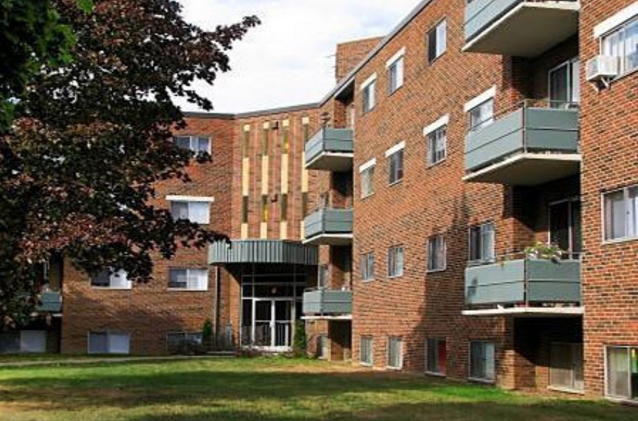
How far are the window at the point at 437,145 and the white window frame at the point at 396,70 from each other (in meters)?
3.83

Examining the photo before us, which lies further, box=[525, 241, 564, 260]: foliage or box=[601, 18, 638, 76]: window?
box=[525, 241, 564, 260]: foliage

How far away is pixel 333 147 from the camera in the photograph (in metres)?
39.0

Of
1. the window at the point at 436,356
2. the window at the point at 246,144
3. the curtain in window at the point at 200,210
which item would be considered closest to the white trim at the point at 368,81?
the window at the point at 436,356

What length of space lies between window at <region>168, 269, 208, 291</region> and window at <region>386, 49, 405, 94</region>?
1904 centimetres

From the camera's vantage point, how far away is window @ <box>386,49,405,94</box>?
32.6 metres

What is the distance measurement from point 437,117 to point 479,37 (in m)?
6.63

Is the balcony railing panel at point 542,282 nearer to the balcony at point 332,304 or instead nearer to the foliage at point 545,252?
the foliage at point 545,252

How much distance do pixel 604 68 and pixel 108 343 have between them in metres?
34.6

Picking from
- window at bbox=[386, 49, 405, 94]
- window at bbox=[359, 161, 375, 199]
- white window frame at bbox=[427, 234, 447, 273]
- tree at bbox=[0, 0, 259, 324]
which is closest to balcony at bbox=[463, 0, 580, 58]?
tree at bbox=[0, 0, 259, 324]

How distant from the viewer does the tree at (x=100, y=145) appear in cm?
1611

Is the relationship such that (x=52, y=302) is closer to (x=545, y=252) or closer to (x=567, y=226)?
(x=567, y=226)

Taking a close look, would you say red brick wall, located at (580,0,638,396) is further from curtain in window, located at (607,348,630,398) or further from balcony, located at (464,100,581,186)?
balcony, located at (464,100,581,186)

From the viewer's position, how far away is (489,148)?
21672mm

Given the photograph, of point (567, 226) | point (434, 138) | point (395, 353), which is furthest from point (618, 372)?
point (395, 353)
